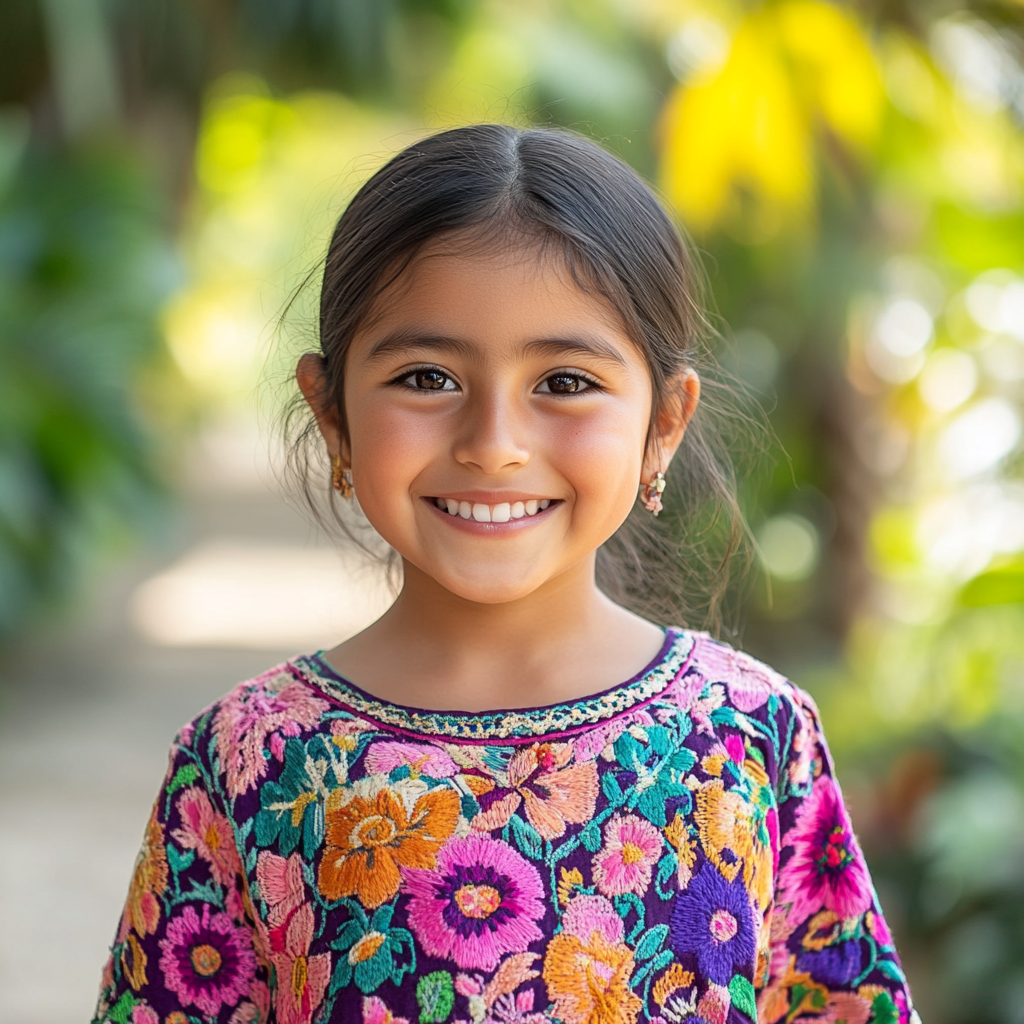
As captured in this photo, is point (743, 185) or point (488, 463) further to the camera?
point (743, 185)

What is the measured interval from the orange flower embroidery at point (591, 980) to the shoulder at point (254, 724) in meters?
0.26

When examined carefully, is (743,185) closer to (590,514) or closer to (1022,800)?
(1022,800)

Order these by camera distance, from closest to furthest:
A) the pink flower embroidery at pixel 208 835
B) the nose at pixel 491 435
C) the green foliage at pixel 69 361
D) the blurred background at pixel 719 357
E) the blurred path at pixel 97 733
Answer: the nose at pixel 491 435 → the pink flower embroidery at pixel 208 835 → the blurred background at pixel 719 357 → the blurred path at pixel 97 733 → the green foliage at pixel 69 361

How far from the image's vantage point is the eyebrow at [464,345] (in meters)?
1.02

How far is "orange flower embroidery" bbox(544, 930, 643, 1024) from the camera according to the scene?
103 centimetres

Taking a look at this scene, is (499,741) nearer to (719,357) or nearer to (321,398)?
(321,398)

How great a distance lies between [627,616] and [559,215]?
0.36 metres

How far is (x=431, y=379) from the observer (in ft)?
3.40

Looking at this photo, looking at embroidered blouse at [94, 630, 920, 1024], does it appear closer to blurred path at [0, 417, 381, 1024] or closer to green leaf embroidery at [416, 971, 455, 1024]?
green leaf embroidery at [416, 971, 455, 1024]

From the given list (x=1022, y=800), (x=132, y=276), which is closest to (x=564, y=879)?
(x=1022, y=800)

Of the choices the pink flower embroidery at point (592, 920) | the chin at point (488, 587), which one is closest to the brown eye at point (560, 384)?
the chin at point (488, 587)

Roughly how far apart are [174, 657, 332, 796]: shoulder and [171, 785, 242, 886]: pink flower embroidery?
0.03m

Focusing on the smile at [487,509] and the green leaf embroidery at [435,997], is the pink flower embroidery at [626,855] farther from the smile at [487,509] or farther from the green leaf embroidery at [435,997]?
the smile at [487,509]

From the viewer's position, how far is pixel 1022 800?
139 inches
